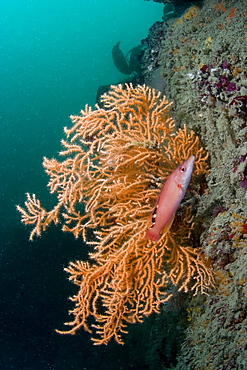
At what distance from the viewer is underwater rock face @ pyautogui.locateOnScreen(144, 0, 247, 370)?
2.75m

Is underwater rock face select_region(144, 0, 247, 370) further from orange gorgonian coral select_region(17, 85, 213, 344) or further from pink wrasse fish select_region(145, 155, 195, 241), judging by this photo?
pink wrasse fish select_region(145, 155, 195, 241)

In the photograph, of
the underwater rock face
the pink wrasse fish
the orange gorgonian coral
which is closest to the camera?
the pink wrasse fish

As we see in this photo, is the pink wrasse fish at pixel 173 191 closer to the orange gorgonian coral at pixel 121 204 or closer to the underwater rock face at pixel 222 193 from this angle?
the underwater rock face at pixel 222 193

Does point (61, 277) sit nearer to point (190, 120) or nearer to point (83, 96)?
point (190, 120)

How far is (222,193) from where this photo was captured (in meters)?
3.07

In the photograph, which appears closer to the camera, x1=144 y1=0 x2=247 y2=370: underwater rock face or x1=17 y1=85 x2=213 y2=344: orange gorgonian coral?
x1=144 y1=0 x2=247 y2=370: underwater rock face

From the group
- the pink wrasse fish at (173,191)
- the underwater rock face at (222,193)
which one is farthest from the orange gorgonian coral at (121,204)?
the pink wrasse fish at (173,191)

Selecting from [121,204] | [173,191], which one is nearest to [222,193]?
[173,191]

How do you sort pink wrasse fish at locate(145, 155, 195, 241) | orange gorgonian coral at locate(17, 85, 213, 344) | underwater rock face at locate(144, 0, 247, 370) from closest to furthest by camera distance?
pink wrasse fish at locate(145, 155, 195, 241) < underwater rock face at locate(144, 0, 247, 370) < orange gorgonian coral at locate(17, 85, 213, 344)

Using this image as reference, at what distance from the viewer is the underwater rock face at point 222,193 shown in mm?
2754

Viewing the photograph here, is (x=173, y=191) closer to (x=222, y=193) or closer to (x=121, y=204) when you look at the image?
(x=222, y=193)

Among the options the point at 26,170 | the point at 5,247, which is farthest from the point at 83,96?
the point at 5,247

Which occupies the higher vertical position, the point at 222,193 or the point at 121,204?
the point at 121,204

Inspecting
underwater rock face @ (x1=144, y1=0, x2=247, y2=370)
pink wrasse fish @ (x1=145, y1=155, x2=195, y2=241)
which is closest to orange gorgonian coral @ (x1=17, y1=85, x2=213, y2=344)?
underwater rock face @ (x1=144, y1=0, x2=247, y2=370)
